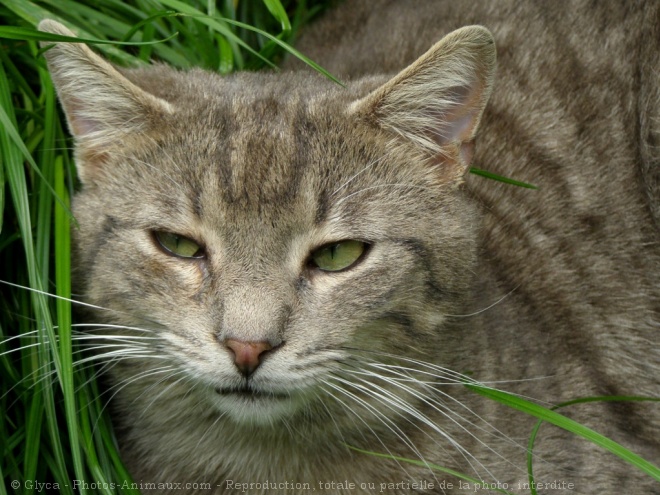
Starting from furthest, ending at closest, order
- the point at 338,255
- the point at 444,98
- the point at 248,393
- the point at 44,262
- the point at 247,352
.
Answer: the point at 44,262 → the point at 444,98 → the point at 338,255 → the point at 248,393 → the point at 247,352

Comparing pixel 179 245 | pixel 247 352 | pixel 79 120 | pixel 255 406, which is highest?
pixel 79 120

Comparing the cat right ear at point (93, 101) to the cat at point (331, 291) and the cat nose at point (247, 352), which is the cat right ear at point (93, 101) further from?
the cat nose at point (247, 352)

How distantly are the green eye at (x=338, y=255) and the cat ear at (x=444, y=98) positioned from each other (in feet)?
1.09

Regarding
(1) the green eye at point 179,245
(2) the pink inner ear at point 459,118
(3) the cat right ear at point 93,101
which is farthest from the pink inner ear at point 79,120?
(2) the pink inner ear at point 459,118

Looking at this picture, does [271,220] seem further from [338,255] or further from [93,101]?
[93,101]

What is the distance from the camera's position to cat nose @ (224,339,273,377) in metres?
2.10

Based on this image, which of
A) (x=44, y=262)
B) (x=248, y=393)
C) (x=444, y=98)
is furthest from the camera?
(x=44, y=262)

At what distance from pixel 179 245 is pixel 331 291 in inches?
15.1

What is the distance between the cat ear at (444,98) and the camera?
2.37m

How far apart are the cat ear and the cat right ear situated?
0.53 m

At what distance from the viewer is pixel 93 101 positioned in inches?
97.2

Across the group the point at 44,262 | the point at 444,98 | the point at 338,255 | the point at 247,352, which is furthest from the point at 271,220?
the point at 44,262

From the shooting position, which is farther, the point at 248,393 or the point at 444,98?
the point at 444,98

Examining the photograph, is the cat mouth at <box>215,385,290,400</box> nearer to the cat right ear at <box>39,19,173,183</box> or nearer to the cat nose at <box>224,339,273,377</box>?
the cat nose at <box>224,339,273,377</box>
